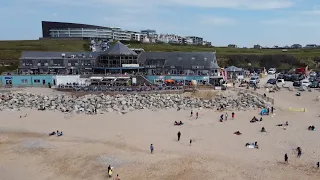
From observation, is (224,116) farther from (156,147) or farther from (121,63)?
(121,63)

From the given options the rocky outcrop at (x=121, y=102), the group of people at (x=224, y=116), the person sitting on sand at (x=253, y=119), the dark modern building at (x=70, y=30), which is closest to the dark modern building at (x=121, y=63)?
the rocky outcrop at (x=121, y=102)

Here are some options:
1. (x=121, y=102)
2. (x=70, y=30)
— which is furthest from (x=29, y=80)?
(x=70, y=30)

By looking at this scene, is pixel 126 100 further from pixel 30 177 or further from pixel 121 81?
pixel 30 177

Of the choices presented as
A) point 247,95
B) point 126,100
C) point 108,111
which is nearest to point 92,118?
point 108,111

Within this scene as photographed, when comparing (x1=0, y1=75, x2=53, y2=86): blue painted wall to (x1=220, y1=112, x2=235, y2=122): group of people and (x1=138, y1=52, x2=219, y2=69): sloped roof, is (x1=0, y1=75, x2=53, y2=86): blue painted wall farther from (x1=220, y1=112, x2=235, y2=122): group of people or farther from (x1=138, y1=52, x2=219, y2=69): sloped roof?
(x1=220, y1=112, x2=235, y2=122): group of people

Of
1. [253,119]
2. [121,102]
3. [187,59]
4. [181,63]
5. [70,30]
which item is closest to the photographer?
[253,119]

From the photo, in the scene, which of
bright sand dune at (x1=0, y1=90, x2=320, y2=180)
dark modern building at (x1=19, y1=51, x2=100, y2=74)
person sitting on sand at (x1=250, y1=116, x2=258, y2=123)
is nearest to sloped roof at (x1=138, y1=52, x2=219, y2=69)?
dark modern building at (x1=19, y1=51, x2=100, y2=74)
